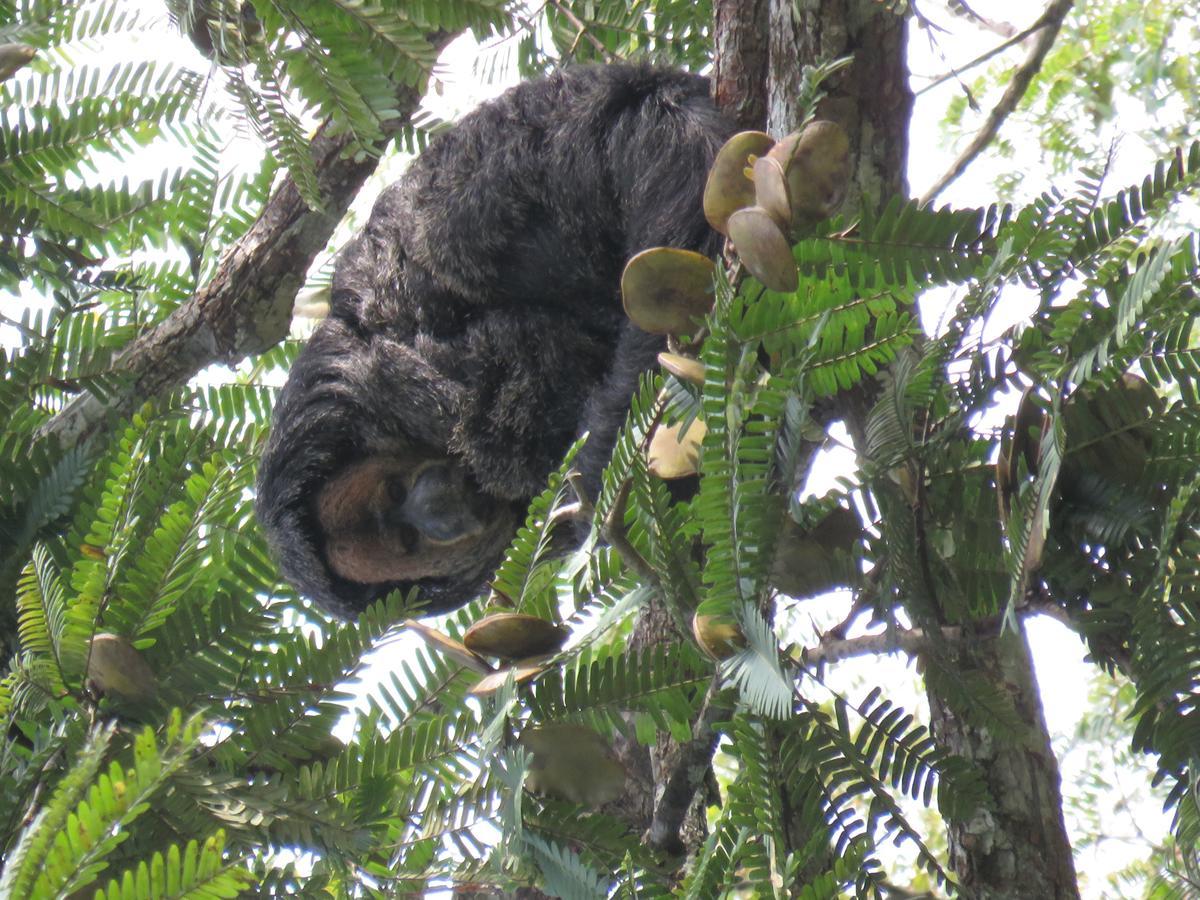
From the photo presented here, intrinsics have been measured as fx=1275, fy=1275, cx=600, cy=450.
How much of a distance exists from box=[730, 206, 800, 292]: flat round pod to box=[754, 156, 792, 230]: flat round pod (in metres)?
0.03

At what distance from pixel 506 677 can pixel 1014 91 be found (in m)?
2.54

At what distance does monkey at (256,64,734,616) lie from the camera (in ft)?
10.3

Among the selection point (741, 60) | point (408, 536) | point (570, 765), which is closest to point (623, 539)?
point (570, 765)

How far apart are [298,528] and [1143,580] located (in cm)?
222

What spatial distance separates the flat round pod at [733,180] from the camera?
1.55m

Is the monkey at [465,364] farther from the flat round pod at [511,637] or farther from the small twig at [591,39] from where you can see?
the flat round pod at [511,637]

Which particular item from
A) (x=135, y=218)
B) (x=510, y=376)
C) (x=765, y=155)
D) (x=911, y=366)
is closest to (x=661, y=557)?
(x=911, y=366)

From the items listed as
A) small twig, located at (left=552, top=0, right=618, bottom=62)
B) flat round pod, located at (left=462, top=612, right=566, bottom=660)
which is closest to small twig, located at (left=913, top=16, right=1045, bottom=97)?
small twig, located at (left=552, top=0, right=618, bottom=62)

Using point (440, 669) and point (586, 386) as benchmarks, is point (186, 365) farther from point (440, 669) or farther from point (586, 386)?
point (440, 669)

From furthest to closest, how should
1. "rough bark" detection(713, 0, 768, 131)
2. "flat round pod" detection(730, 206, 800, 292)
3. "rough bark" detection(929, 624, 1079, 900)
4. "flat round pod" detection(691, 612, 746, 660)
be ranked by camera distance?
"rough bark" detection(713, 0, 768, 131) → "rough bark" detection(929, 624, 1079, 900) → "flat round pod" detection(730, 206, 800, 292) → "flat round pod" detection(691, 612, 746, 660)

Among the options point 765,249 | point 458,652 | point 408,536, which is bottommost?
point 458,652

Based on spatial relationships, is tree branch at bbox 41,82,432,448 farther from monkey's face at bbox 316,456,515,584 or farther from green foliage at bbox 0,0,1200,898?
green foliage at bbox 0,0,1200,898

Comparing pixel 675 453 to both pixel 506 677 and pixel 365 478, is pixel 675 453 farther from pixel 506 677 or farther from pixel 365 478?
pixel 365 478

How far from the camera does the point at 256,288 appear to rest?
3184mm
